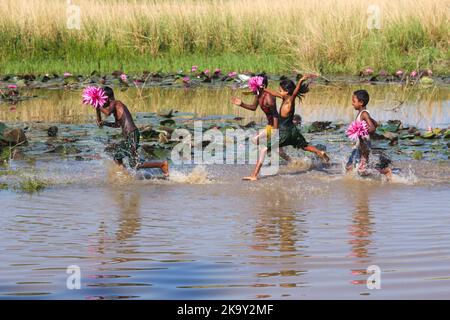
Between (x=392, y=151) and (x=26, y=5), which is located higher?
(x=26, y=5)

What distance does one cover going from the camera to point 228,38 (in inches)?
905

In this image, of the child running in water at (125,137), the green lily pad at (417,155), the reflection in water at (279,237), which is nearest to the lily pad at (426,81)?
the green lily pad at (417,155)

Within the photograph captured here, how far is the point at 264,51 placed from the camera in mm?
22672

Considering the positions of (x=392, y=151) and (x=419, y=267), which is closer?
(x=419, y=267)

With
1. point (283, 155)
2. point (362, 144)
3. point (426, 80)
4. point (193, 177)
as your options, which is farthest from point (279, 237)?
point (426, 80)

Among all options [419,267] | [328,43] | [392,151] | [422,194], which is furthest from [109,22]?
[419,267]

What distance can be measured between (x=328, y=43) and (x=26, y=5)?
22.1ft

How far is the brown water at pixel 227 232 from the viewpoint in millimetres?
6379

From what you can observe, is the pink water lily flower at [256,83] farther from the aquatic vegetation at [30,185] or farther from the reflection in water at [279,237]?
the aquatic vegetation at [30,185]

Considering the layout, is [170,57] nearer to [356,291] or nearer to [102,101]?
[102,101]

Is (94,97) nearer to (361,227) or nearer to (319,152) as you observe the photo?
(319,152)

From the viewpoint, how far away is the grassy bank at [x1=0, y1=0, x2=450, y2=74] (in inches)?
824

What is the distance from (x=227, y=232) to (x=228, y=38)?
50.1 ft
